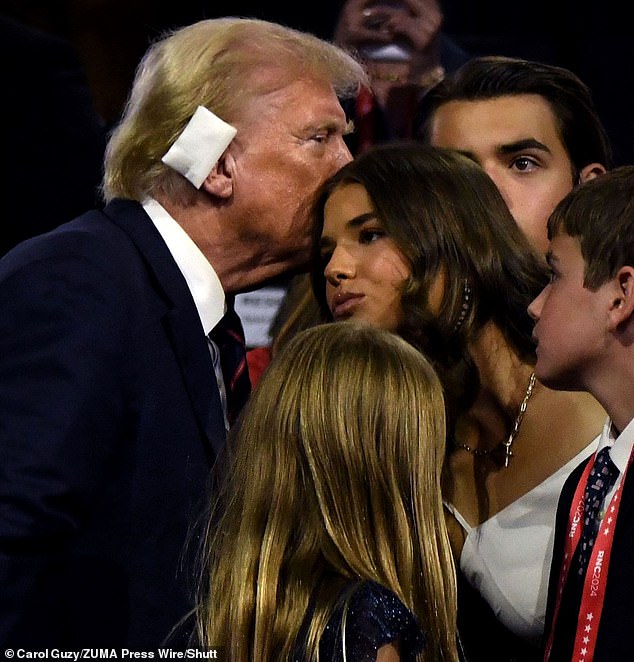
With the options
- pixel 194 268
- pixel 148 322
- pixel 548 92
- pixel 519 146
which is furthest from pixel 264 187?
pixel 548 92

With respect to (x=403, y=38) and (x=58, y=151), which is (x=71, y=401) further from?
(x=403, y=38)

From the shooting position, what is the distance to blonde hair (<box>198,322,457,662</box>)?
1788 mm

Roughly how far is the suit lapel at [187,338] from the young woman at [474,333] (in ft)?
0.87

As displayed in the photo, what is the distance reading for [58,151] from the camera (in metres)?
3.17

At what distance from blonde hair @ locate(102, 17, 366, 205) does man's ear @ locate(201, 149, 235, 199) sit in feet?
0.14

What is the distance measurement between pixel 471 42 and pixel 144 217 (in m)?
1.82

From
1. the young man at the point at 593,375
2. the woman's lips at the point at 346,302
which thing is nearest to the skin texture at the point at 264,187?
the woman's lips at the point at 346,302

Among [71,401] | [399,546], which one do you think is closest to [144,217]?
[71,401]

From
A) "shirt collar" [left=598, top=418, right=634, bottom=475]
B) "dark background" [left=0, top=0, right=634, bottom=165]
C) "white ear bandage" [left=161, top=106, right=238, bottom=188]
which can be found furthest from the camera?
"dark background" [left=0, top=0, right=634, bottom=165]

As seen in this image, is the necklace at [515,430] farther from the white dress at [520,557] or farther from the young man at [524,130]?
the young man at [524,130]

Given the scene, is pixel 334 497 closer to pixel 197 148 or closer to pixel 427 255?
pixel 427 255

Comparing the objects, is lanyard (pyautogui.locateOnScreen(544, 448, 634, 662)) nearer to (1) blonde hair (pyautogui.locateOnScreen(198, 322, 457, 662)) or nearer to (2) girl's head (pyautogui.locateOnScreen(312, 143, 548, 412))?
(1) blonde hair (pyautogui.locateOnScreen(198, 322, 457, 662))

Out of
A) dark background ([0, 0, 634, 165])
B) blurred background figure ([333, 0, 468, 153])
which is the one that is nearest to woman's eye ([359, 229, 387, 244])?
blurred background figure ([333, 0, 468, 153])

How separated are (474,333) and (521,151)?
549mm
